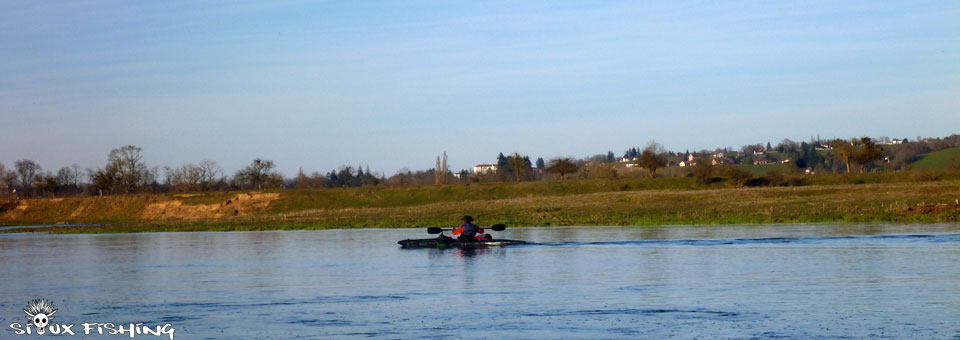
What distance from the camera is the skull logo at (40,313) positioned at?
62.5 ft

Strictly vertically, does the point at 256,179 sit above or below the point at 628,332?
above

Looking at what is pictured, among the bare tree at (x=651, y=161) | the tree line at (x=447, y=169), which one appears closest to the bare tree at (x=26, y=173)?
the tree line at (x=447, y=169)

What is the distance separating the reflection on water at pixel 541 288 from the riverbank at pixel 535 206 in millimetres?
14918

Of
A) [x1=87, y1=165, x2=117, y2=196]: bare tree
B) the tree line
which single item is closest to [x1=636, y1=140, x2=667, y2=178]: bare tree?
the tree line

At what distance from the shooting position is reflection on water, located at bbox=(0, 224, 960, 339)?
1772 cm

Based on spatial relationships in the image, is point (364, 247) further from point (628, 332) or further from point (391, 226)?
point (628, 332)

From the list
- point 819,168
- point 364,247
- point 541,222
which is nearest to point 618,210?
point 541,222

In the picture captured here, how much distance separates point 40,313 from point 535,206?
5550 cm

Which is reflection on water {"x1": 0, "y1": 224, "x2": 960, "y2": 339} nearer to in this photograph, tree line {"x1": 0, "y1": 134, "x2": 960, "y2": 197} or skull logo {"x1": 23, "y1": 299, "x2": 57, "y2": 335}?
skull logo {"x1": 23, "y1": 299, "x2": 57, "y2": 335}

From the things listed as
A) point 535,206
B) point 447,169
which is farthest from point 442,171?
point 535,206

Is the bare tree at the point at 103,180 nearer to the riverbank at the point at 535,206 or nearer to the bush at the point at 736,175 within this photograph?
the riverbank at the point at 535,206

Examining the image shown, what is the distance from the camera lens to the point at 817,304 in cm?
1967

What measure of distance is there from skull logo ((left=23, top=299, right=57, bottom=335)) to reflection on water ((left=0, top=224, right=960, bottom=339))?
0.36m

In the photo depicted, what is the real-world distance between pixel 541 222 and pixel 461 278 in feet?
105
